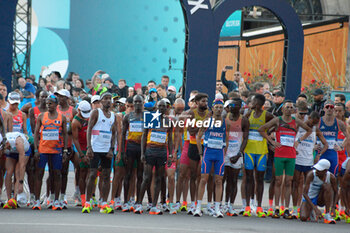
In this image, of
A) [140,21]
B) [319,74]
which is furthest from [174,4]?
[319,74]

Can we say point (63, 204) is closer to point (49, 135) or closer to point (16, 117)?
point (49, 135)

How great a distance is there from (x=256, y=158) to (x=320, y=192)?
120 centimetres

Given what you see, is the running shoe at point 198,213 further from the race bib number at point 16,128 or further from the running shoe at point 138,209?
the race bib number at point 16,128

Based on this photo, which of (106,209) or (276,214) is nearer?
(106,209)

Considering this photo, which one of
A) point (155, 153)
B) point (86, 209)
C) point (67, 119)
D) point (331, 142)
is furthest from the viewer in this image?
point (331, 142)

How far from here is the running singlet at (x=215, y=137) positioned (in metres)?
10.4

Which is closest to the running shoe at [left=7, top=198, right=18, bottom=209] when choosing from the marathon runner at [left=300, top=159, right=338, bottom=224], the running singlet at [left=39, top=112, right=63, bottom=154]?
the running singlet at [left=39, top=112, right=63, bottom=154]

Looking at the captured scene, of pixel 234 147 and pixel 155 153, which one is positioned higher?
pixel 234 147

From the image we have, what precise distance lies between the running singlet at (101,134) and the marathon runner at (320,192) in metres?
3.38

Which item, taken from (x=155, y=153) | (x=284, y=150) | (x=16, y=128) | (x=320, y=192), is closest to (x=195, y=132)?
(x=155, y=153)

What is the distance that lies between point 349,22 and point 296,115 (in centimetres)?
1081

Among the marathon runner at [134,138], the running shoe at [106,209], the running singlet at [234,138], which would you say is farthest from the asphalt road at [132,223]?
the running singlet at [234,138]

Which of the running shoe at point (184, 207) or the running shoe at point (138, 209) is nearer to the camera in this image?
the running shoe at point (138, 209)

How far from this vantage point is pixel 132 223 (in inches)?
353
